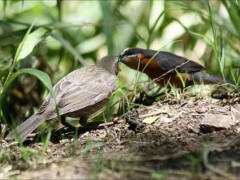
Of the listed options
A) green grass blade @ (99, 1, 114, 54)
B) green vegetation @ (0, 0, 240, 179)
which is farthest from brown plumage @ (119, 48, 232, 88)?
green grass blade @ (99, 1, 114, 54)

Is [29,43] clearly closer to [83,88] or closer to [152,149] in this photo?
[83,88]

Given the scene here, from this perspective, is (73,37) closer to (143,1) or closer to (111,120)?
(143,1)

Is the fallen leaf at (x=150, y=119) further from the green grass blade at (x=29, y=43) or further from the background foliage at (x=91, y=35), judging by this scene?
the green grass blade at (x=29, y=43)

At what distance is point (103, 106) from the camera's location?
20.2 feet

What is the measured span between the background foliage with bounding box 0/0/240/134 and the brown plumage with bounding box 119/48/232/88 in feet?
0.59

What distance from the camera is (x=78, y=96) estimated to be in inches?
233

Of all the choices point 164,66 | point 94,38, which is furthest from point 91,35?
point 164,66

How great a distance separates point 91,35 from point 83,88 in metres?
3.39

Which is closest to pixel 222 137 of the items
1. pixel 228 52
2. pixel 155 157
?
pixel 155 157

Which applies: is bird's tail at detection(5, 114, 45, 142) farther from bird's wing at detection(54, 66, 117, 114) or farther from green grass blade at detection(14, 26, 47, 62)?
green grass blade at detection(14, 26, 47, 62)

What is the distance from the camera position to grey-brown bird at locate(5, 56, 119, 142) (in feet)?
18.3

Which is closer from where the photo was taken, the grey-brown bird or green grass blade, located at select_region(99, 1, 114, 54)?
the grey-brown bird

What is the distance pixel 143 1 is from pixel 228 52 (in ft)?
5.04

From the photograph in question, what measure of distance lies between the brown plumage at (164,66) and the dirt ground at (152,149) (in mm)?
708
